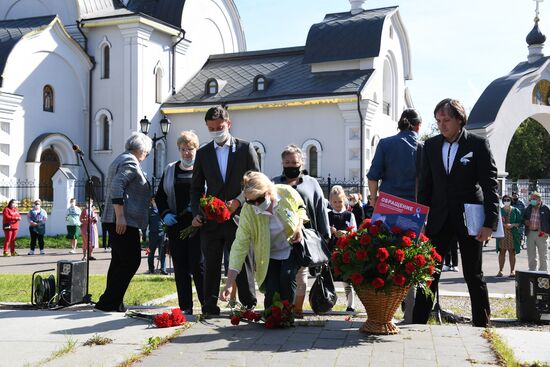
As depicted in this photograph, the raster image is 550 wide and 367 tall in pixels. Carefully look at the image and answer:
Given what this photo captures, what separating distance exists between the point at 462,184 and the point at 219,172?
96.4 inches

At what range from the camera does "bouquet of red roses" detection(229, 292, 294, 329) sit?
6004 millimetres

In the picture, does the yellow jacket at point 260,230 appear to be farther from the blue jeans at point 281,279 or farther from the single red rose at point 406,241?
the single red rose at point 406,241

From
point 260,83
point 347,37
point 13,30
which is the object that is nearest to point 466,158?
point 347,37

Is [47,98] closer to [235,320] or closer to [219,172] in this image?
[219,172]

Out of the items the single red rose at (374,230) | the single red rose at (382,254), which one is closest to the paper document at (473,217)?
the single red rose at (374,230)

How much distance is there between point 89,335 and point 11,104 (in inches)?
977

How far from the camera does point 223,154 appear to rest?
716 cm

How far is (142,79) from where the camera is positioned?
3244cm

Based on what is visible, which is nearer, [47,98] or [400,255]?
[400,255]

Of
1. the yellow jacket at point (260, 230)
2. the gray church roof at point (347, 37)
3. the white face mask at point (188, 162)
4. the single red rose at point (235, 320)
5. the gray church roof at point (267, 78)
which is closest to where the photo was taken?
the single red rose at point (235, 320)

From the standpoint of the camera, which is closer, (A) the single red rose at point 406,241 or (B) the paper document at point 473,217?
(A) the single red rose at point 406,241

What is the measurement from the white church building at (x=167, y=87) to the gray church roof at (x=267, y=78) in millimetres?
69

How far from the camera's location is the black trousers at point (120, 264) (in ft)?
24.8

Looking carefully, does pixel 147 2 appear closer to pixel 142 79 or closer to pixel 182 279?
pixel 142 79
